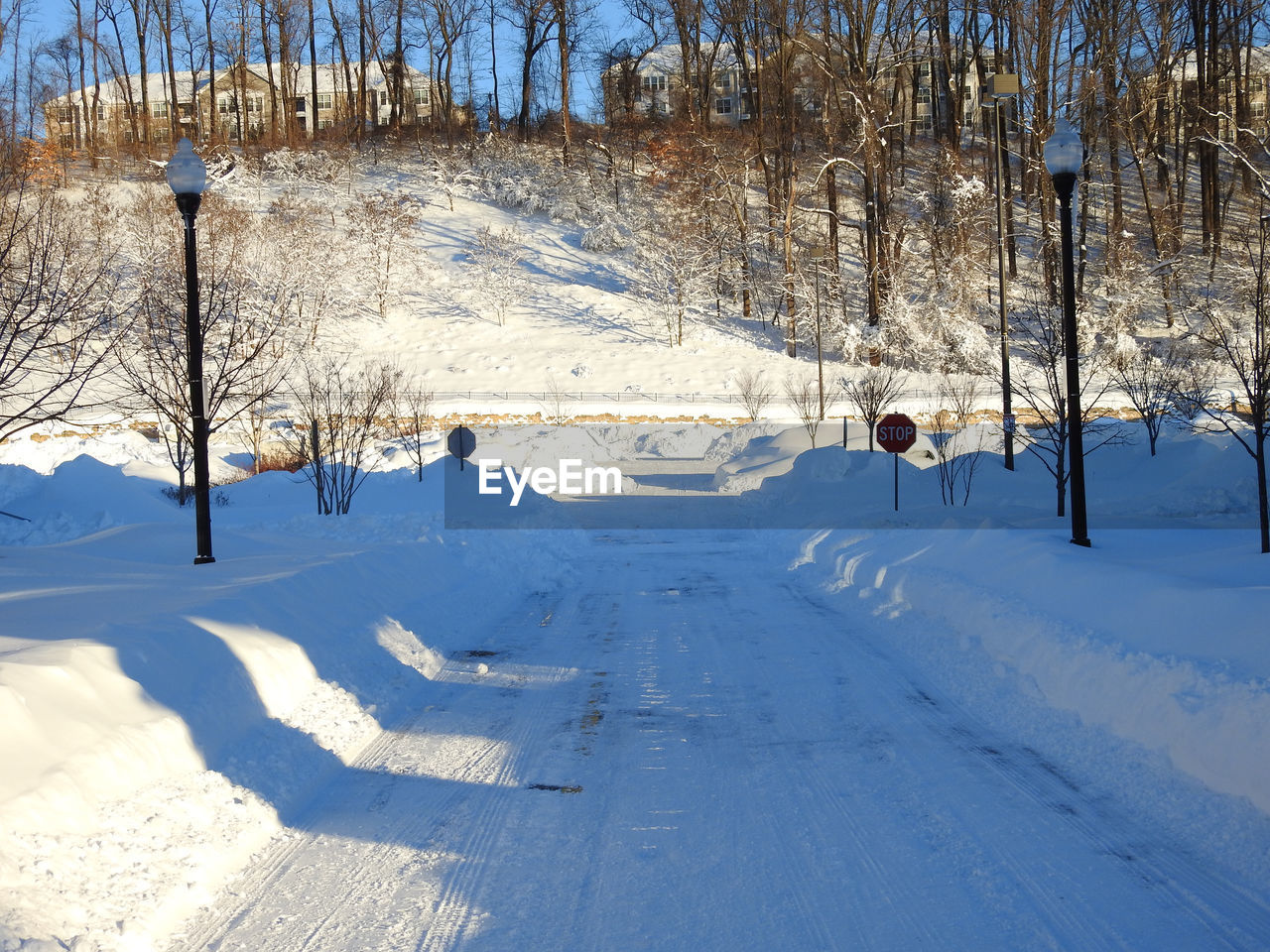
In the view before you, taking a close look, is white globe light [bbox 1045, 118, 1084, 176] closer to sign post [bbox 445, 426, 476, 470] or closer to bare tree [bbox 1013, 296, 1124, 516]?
bare tree [bbox 1013, 296, 1124, 516]

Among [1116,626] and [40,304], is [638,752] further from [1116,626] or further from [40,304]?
[40,304]

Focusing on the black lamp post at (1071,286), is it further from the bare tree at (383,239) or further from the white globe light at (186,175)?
the bare tree at (383,239)

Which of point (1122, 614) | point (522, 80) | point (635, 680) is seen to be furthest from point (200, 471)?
point (522, 80)

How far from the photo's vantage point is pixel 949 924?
4.00 metres

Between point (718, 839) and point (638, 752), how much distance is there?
1.47m

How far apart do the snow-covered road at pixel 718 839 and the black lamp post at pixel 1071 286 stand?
14.2ft

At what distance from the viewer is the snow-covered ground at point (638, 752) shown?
4117 mm

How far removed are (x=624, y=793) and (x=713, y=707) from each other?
6.31 ft

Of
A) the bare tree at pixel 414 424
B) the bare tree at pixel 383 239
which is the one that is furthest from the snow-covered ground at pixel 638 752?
the bare tree at pixel 383 239

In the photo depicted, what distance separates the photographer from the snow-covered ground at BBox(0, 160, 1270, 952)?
4117 millimetres

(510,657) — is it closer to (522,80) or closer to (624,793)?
(624,793)

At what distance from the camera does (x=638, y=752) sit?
630 centimetres

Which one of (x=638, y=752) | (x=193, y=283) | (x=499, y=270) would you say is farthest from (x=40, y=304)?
(x=499, y=270)

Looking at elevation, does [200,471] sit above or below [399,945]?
above
